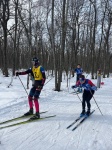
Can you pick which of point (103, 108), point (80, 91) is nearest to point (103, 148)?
point (103, 108)

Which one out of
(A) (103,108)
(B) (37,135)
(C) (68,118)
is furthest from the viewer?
(A) (103,108)

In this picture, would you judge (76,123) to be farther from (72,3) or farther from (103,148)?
(72,3)

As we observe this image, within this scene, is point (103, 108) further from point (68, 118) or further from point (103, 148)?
point (103, 148)

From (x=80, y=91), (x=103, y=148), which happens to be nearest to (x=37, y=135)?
(x=103, y=148)

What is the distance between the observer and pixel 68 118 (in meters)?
8.18

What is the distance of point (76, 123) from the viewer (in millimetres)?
7547

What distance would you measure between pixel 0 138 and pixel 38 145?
105 centimetres

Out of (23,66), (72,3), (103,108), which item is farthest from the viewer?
(23,66)

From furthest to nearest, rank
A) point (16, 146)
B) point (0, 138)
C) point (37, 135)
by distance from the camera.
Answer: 1. point (37, 135)
2. point (0, 138)
3. point (16, 146)

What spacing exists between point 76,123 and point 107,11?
26.6m

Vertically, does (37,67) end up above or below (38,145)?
above

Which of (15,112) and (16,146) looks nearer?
(16,146)

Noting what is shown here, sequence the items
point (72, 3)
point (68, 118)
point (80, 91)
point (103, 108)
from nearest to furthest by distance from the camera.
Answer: point (68, 118), point (103, 108), point (80, 91), point (72, 3)

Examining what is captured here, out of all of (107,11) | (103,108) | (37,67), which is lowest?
(103,108)
